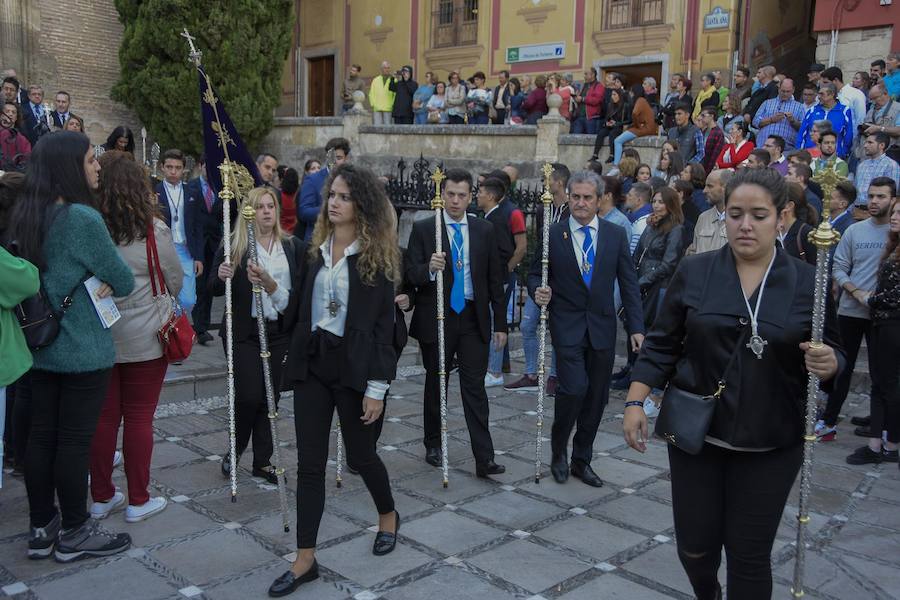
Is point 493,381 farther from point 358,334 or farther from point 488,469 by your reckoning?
point 358,334

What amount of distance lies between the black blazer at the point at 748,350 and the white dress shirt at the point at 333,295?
1.52 meters

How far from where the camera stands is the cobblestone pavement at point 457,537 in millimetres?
3992

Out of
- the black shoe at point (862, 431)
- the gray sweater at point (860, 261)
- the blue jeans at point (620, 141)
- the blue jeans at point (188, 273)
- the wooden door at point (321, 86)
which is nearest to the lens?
the gray sweater at point (860, 261)

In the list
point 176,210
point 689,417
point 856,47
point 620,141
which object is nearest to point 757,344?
point 689,417

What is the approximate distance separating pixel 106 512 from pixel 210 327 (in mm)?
4502

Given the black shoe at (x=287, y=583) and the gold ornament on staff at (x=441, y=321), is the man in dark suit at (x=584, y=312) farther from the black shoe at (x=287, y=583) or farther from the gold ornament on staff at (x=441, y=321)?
the black shoe at (x=287, y=583)

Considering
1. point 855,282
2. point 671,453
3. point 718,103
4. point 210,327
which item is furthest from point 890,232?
point 718,103

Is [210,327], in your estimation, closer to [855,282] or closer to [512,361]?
[512,361]

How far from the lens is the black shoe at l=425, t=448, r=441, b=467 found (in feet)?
19.1

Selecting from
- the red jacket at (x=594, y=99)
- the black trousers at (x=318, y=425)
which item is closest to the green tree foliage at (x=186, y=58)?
the red jacket at (x=594, y=99)

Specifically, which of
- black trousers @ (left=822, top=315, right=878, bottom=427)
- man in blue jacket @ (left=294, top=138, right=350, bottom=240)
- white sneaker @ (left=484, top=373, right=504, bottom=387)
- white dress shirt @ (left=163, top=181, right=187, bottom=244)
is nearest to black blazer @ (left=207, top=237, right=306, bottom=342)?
white dress shirt @ (left=163, top=181, right=187, bottom=244)

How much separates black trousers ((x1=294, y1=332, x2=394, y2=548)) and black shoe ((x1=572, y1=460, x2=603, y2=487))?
200 centimetres

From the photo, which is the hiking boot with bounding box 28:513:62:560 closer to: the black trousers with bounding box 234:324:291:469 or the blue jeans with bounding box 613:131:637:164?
the black trousers with bounding box 234:324:291:469

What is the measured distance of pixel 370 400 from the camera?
3.92 meters
